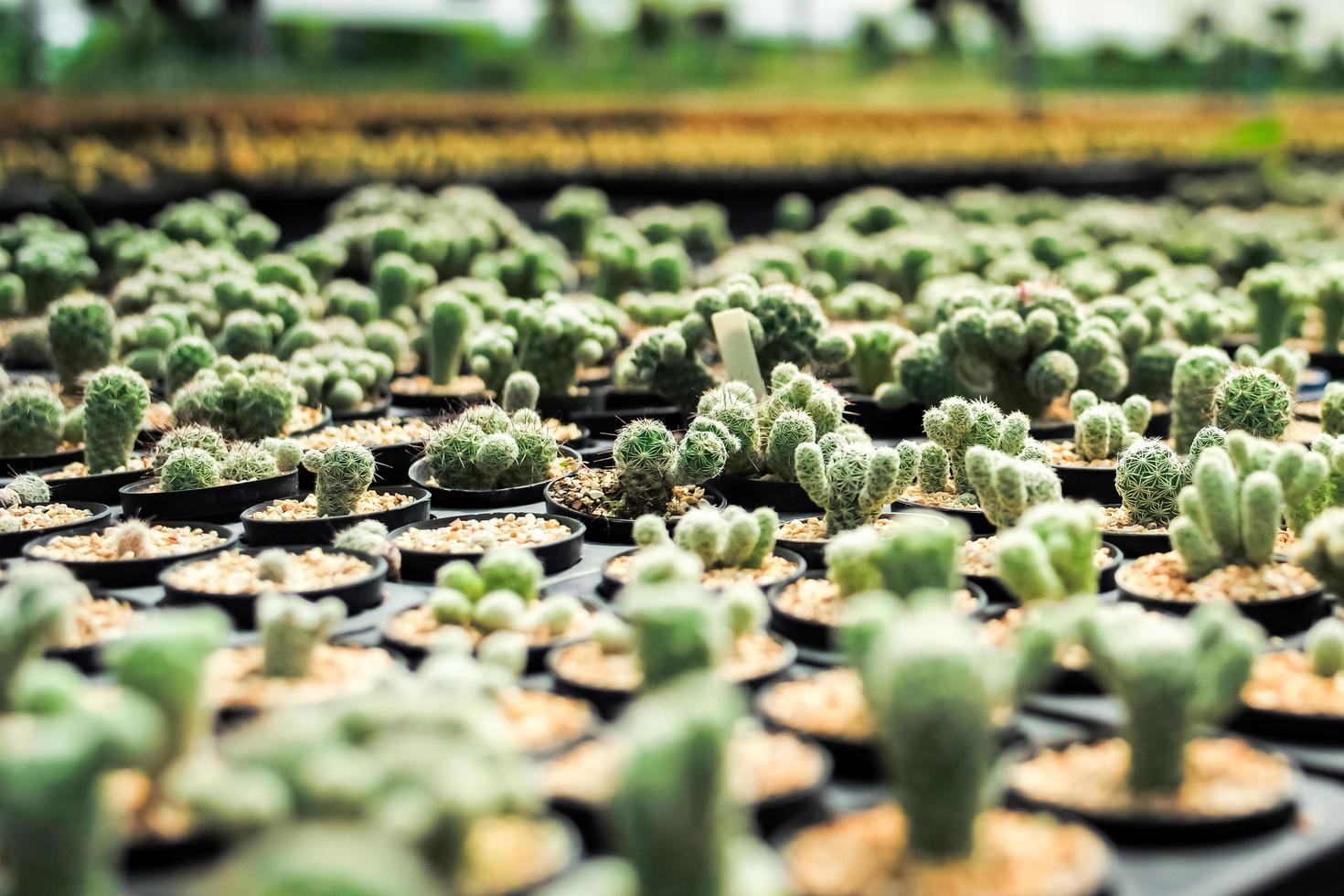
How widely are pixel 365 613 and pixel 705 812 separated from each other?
144cm

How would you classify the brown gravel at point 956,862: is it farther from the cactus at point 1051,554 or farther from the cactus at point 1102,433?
the cactus at point 1102,433

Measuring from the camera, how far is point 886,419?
179 inches

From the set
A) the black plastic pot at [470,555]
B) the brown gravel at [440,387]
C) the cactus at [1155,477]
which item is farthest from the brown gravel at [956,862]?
the brown gravel at [440,387]

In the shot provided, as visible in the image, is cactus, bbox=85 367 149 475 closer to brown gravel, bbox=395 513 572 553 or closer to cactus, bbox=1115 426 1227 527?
brown gravel, bbox=395 513 572 553

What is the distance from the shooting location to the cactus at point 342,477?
334 centimetres

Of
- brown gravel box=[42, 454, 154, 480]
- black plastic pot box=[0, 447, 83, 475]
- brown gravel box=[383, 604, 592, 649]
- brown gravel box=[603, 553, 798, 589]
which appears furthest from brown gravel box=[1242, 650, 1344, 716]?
black plastic pot box=[0, 447, 83, 475]

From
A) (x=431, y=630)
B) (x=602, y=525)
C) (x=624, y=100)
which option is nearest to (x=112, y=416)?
(x=602, y=525)

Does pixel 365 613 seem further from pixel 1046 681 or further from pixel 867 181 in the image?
pixel 867 181

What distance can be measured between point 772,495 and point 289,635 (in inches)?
63.6

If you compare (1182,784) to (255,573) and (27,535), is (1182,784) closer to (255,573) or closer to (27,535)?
(255,573)

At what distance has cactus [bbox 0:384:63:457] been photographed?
396 cm

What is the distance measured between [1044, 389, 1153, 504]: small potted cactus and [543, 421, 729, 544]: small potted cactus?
0.93 meters

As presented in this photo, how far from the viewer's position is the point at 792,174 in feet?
35.0

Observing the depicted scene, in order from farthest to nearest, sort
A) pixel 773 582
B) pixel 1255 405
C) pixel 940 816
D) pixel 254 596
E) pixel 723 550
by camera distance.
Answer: pixel 1255 405, pixel 723 550, pixel 773 582, pixel 254 596, pixel 940 816
